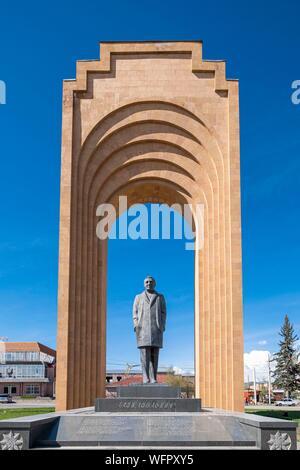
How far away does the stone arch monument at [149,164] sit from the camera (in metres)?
21.8

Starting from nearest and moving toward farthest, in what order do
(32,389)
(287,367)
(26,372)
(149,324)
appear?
(149,324) < (287,367) < (32,389) < (26,372)

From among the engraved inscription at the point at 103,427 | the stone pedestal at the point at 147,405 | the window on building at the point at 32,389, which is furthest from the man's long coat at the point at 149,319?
the window on building at the point at 32,389

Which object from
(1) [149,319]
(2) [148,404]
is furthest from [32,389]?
(2) [148,404]

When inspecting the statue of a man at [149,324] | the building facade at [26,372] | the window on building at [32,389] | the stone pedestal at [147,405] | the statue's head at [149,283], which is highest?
the statue's head at [149,283]

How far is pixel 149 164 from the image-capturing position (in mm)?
Answer: 23500

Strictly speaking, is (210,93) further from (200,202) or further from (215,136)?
(200,202)

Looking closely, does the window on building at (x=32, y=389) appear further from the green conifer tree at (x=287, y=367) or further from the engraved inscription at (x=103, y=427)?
the engraved inscription at (x=103, y=427)

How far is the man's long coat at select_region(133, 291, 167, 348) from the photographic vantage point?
15.0m

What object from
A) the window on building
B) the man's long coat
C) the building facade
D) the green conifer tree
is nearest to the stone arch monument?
the man's long coat

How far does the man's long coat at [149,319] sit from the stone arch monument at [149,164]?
260 inches

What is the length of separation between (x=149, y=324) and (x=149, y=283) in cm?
105

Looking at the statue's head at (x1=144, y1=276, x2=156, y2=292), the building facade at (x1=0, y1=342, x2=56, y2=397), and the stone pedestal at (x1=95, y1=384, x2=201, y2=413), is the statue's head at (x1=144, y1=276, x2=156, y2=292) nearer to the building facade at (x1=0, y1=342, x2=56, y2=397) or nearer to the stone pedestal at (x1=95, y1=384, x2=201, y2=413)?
the stone pedestal at (x1=95, y1=384, x2=201, y2=413)

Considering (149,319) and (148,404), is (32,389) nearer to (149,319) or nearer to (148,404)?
(149,319)
